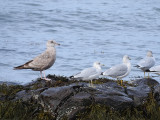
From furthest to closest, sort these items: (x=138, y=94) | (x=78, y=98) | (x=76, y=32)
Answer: (x=76, y=32), (x=138, y=94), (x=78, y=98)

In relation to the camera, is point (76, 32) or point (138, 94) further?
point (76, 32)

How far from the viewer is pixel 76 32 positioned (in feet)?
94.2

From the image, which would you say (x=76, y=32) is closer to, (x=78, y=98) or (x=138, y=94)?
(x=138, y=94)

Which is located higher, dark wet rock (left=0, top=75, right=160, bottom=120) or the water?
dark wet rock (left=0, top=75, right=160, bottom=120)

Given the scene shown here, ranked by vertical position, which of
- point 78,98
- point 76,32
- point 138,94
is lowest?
point 76,32

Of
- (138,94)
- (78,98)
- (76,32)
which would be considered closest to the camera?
(78,98)

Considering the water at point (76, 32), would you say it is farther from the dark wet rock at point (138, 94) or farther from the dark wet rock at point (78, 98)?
the dark wet rock at point (138, 94)

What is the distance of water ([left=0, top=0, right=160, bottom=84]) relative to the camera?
19.6 metres

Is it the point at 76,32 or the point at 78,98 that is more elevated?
the point at 78,98

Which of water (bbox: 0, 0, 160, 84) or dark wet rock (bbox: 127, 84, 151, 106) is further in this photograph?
water (bbox: 0, 0, 160, 84)

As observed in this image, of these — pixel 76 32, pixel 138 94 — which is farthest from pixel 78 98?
pixel 76 32

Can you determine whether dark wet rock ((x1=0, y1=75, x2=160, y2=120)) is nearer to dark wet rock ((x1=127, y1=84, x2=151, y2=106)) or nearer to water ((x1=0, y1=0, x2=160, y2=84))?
dark wet rock ((x1=127, y1=84, x2=151, y2=106))

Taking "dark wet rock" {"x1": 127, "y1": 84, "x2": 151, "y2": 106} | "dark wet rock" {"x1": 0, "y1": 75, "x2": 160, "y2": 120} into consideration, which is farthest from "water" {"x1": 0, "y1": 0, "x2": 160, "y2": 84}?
"dark wet rock" {"x1": 127, "y1": 84, "x2": 151, "y2": 106}

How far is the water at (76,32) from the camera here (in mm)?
19609
